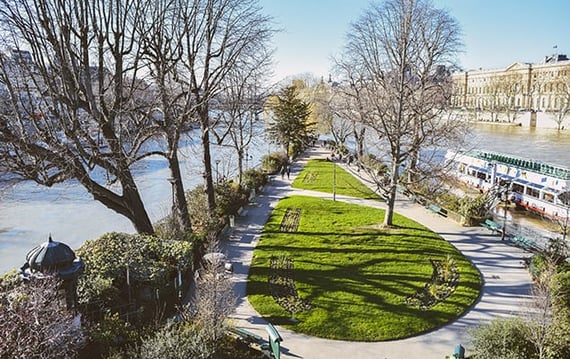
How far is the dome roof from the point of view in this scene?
8.18 metres

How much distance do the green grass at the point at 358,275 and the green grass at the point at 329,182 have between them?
5.83m

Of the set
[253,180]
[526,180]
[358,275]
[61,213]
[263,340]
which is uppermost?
[526,180]

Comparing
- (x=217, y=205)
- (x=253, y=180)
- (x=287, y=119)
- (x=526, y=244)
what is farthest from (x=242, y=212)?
(x=287, y=119)

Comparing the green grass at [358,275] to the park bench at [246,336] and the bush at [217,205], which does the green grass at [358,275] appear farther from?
the bush at [217,205]

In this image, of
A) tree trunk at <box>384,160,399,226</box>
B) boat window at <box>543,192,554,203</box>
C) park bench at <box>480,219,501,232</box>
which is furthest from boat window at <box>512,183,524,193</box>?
tree trunk at <box>384,160,399,226</box>

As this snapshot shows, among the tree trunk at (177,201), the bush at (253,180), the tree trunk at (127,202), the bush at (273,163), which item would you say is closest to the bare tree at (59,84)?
the tree trunk at (127,202)

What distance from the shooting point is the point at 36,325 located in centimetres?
658

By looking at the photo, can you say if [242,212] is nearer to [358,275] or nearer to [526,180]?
[358,275]

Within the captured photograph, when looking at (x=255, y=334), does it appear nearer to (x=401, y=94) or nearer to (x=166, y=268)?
(x=166, y=268)

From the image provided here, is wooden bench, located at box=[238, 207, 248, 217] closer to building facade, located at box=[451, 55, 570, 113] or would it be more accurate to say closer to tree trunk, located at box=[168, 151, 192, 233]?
tree trunk, located at box=[168, 151, 192, 233]

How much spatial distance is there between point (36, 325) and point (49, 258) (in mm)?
1927

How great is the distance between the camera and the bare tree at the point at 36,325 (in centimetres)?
629

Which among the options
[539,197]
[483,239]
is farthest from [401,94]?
[539,197]

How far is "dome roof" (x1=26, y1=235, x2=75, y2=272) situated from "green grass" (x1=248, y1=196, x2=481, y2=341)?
5.13 m
